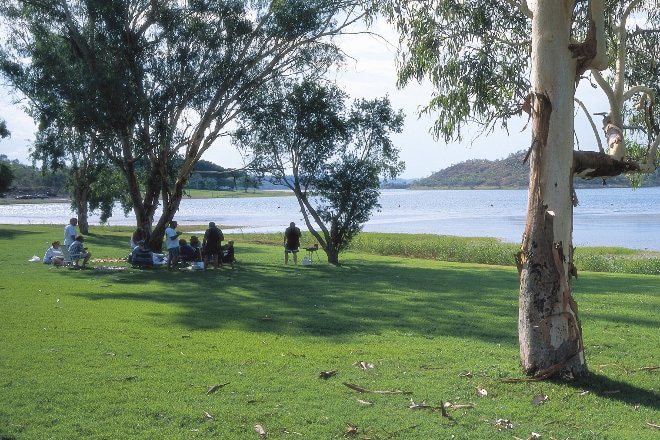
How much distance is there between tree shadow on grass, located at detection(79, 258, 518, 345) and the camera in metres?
10.4

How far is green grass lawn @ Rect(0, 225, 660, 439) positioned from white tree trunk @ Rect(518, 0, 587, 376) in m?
0.38

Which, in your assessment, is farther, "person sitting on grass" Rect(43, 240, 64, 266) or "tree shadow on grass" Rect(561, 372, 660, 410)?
"person sitting on grass" Rect(43, 240, 64, 266)

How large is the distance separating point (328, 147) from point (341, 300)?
10.7 metres

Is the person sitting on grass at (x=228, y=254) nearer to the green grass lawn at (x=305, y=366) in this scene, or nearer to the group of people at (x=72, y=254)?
the group of people at (x=72, y=254)

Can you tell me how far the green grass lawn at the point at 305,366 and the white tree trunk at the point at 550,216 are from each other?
1.24 ft

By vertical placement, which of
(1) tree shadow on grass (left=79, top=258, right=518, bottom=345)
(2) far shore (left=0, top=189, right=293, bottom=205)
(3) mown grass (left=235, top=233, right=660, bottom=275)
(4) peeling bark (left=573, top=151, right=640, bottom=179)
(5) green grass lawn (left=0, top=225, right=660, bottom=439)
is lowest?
(3) mown grass (left=235, top=233, right=660, bottom=275)

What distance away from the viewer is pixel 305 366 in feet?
25.3

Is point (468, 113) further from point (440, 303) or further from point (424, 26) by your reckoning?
point (440, 303)

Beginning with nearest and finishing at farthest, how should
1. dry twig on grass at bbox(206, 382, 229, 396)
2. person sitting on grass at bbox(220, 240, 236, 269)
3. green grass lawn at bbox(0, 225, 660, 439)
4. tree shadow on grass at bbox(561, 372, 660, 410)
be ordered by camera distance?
green grass lawn at bbox(0, 225, 660, 439), tree shadow on grass at bbox(561, 372, 660, 410), dry twig on grass at bbox(206, 382, 229, 396), person sitting on grass at bbox(220, 240, 236, 269)

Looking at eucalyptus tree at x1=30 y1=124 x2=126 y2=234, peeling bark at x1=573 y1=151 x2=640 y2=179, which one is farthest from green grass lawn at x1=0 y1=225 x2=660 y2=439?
eucalyptus tree at x1=30 y1=124 x2=126 y2=234

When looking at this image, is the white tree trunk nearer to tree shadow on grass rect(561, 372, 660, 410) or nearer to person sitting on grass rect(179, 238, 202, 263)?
tree shadow on grass rect(561, 372, 660, 410)

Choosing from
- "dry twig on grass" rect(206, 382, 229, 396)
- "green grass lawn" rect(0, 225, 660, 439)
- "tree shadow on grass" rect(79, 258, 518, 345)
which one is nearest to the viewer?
"green grass lawn" rect(0, 225, 660, 439)

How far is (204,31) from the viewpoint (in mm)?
22125

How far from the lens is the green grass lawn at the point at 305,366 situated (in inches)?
225
